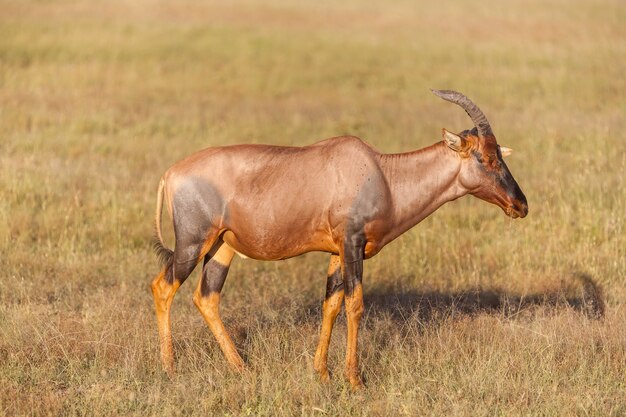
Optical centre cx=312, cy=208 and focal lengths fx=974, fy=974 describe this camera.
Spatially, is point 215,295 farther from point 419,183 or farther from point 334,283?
point 419,183

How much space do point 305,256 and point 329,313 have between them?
13.1 feet

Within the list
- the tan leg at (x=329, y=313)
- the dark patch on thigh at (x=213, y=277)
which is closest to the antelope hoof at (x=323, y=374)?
the tan leg at (x=329, y=313)

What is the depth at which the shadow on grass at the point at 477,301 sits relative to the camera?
9422mm

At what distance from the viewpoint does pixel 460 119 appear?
1944 cm

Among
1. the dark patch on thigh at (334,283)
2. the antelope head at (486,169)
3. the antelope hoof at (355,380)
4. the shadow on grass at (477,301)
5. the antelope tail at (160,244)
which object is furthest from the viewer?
the shadow on grass at (477,301)

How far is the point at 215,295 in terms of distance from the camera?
804 centimetres

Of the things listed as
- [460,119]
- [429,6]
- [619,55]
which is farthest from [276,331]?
[429,6]

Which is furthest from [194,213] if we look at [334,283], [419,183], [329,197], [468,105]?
[468,105]

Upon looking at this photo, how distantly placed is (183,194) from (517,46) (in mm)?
20901

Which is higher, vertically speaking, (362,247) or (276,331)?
(362,247)

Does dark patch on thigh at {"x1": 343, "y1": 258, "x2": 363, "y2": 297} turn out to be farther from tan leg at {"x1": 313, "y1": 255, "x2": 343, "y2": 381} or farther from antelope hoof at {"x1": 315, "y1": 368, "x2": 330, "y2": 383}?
antelope hoof at {"x1": 315, "y1": 368, "x2": 330, "y2": 383}

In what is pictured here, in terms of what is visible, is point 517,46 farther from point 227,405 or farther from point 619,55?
point 227,405

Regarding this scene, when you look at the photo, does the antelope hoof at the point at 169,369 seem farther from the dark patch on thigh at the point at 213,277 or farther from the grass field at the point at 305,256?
the dark patch on thigh at the point at 213,277

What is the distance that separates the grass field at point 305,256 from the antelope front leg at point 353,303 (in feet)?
0.52
